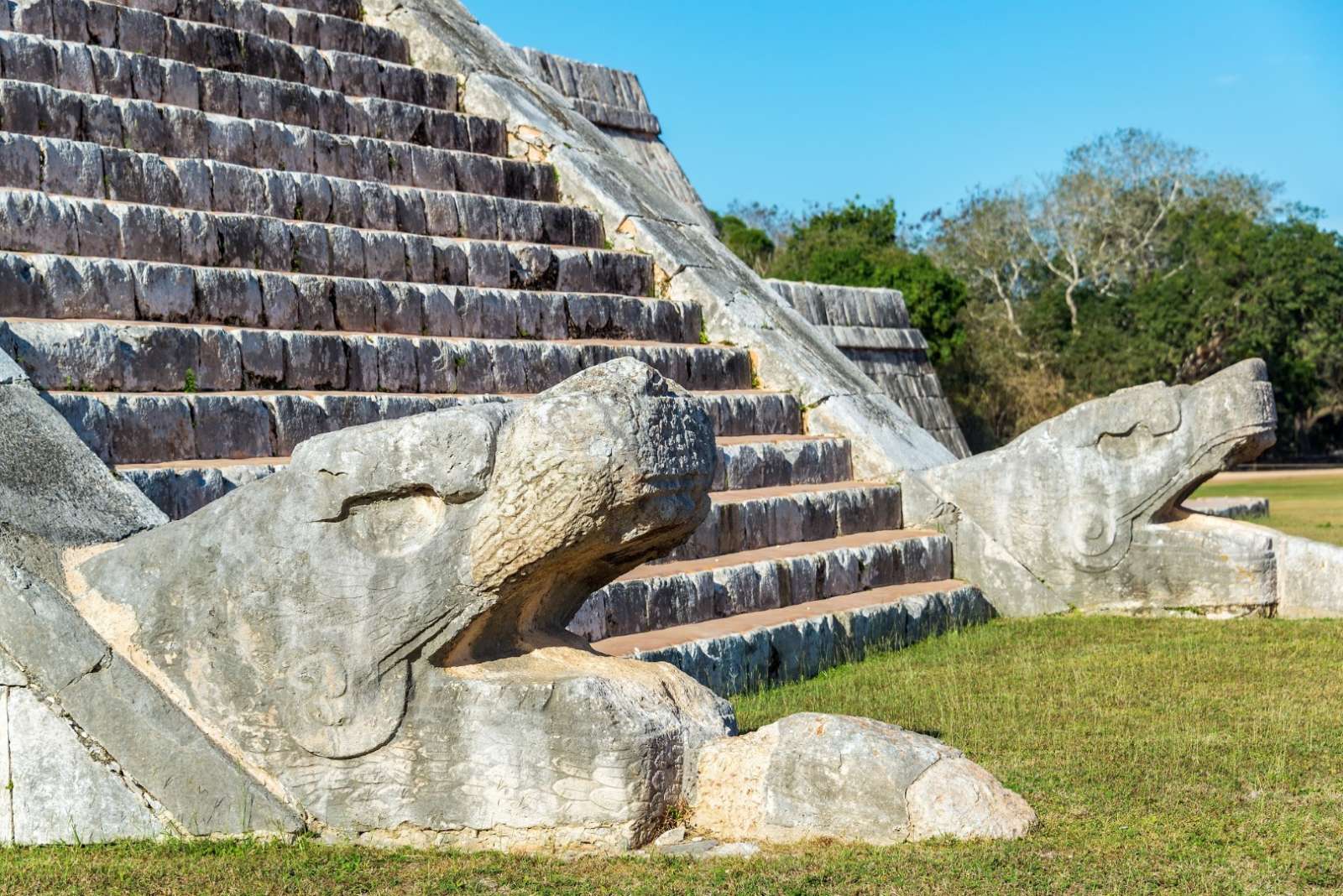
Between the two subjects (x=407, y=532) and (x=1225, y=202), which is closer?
(x=407, y=532)

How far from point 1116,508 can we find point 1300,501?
1007 centimetres

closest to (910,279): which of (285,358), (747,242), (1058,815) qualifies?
(747,242)

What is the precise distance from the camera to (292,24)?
33.1ft

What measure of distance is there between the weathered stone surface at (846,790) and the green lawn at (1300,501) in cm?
878

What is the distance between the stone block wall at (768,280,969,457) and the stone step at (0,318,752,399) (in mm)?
5125

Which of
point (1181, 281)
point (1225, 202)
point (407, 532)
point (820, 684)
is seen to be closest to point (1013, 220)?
point (1225, 202)

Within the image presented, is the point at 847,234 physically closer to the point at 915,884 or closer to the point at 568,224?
the point at 568,224

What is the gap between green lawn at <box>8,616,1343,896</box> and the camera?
370 cm

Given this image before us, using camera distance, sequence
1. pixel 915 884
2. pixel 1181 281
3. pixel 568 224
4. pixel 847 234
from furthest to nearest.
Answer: pixel 1181 281 → pixel 847 234 → pixel 568 224 → pixel 915 884

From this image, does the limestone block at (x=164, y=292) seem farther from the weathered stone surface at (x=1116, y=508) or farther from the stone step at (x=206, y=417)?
the weathered stone surface at (x=1116, y=508)

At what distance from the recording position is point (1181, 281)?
110 feet

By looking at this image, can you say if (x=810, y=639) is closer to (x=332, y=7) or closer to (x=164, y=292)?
(x=164, y=292)

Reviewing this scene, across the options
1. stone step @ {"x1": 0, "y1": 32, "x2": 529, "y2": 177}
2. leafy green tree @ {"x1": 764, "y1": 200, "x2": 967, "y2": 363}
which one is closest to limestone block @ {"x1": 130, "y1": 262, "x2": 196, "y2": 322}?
stone step @ {"x1": 0, "y1": 32, "x2": 529, "y2": 177}

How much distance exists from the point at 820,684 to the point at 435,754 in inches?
112
